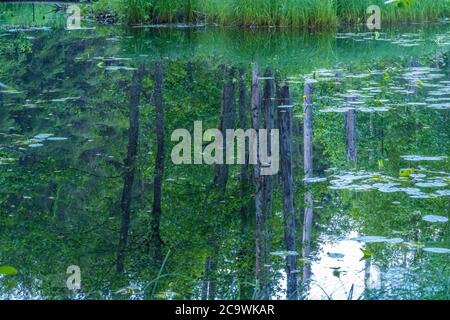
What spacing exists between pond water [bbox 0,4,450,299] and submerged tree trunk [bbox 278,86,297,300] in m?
0.06

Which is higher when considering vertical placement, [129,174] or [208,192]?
[129,174]

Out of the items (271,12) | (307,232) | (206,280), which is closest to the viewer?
(206,280)

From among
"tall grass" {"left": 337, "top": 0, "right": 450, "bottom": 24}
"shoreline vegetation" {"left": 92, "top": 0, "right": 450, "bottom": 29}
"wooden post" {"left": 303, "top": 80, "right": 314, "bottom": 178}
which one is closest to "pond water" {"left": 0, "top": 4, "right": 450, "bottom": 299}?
"wooden post" {"left": 303, "top": 80, "right": 314, "bottom": 178}

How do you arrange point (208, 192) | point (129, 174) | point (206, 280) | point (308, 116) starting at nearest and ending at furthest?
1. point (206, 280)
2. point (208, 192)
3. point (129, 174)
4. point (308, 116)

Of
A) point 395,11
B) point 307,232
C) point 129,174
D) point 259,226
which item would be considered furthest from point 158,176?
point 395,11

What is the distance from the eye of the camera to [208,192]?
287 inches

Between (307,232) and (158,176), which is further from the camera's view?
(158,176)

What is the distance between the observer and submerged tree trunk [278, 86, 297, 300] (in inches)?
190

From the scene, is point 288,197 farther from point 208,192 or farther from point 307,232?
point 307,232

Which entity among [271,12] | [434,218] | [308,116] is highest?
[271,12]

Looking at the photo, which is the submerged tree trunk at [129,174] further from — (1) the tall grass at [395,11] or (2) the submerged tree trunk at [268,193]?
(1) the tall grass at [395,11]

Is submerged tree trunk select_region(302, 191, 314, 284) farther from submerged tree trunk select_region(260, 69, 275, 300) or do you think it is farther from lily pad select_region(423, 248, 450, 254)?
lily pad select_region(423, 248, 450, 254)

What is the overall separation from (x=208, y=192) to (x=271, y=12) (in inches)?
481
